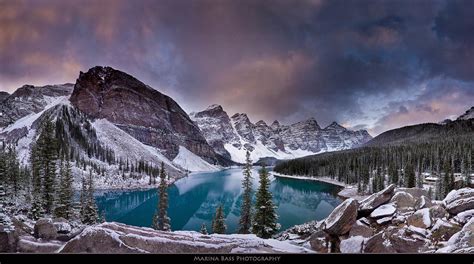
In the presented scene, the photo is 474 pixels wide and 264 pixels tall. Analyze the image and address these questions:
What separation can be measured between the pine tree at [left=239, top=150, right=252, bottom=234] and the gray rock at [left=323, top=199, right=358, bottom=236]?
3.35 ft

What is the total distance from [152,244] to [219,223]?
7.63 ft

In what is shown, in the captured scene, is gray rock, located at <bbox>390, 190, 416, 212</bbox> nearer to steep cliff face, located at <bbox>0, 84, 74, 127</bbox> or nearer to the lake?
the lake

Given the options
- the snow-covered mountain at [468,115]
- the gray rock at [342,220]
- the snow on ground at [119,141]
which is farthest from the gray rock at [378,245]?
the snow on ground at [119,141]

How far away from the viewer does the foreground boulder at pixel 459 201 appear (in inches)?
108

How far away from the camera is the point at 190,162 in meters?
6.91

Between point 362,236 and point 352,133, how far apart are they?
4.12 feet

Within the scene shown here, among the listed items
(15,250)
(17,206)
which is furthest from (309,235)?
(17,206)

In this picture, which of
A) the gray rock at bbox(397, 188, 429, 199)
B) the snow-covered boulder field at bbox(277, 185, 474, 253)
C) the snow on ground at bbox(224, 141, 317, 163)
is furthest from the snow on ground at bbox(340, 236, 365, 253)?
the snow on ground at bbox(224, 141, 317, 163)

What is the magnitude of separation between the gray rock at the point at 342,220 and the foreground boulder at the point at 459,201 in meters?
0.96

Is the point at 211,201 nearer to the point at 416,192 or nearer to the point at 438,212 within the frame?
the point at 416,192

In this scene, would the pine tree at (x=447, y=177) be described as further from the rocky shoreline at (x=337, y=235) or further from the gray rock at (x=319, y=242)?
the gray rock at (x=319, y=242)

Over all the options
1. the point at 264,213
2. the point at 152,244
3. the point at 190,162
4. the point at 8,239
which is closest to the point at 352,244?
the point at 264,213

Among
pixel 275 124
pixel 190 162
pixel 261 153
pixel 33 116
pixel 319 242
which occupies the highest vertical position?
pixel 33 116

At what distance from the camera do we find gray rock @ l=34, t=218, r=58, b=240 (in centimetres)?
221
